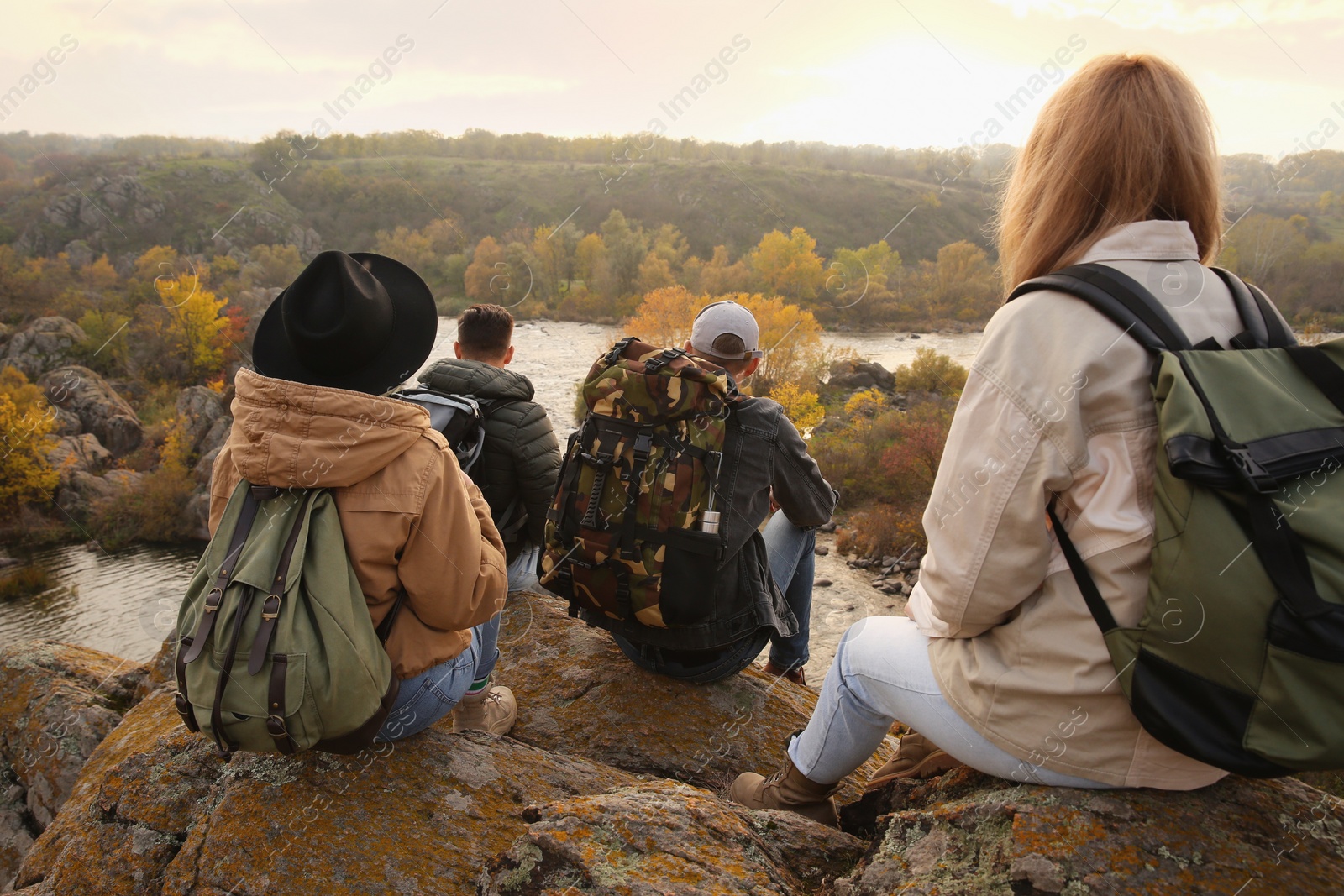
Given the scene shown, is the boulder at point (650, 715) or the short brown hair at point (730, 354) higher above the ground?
the short brown hair at point (730, 354)

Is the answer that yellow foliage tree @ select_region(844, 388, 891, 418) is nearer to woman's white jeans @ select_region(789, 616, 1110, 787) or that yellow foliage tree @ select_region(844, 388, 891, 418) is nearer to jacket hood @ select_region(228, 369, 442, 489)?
woman's white jeans @ select_region(789, 616, 1110, 787)

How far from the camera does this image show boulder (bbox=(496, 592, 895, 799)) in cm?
265

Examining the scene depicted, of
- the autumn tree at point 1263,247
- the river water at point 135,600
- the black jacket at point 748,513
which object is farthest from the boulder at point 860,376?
the black jacket at point 748,513

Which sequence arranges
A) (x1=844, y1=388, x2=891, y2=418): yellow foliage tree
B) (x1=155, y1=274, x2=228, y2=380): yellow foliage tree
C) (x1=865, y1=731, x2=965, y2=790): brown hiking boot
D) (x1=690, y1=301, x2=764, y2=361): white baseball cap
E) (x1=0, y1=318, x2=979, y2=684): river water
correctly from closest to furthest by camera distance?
(x1=865, y1=731, x2=965, y2=790): brown hiking boot, (x1=690, y1=301, x2=764, y2=361): white baseball cap, (x1=0, y1=318, x2=979, y2=684): river water, (x1=844, y1=388, x2=891, y2=418): yellow foliage tree, (x1=155, y1=274, x2=228, y2=380): yellow foliage tree

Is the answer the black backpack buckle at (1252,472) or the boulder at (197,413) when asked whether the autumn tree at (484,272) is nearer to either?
the boulder at (197,413)

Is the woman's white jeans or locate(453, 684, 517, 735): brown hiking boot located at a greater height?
the woman's white jeans

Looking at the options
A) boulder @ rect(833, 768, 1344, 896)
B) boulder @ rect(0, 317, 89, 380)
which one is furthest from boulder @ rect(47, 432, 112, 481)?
boulder @ rect(833, 768, 1344, 896)

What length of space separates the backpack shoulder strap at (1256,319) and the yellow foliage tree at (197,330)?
139 ft

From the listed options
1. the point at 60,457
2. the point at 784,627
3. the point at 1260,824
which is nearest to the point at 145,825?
the point at 784,627

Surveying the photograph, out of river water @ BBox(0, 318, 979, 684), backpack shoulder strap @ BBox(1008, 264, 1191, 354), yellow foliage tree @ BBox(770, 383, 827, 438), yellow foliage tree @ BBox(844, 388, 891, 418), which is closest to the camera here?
backpack shoulder strap @ BBox(1008, 264, 1191, 354)

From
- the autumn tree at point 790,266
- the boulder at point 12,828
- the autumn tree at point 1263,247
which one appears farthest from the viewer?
the autumn tree at point 790,266

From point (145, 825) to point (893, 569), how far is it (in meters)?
13.5

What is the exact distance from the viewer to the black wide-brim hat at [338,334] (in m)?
1.71

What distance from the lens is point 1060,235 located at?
162 centimetres
